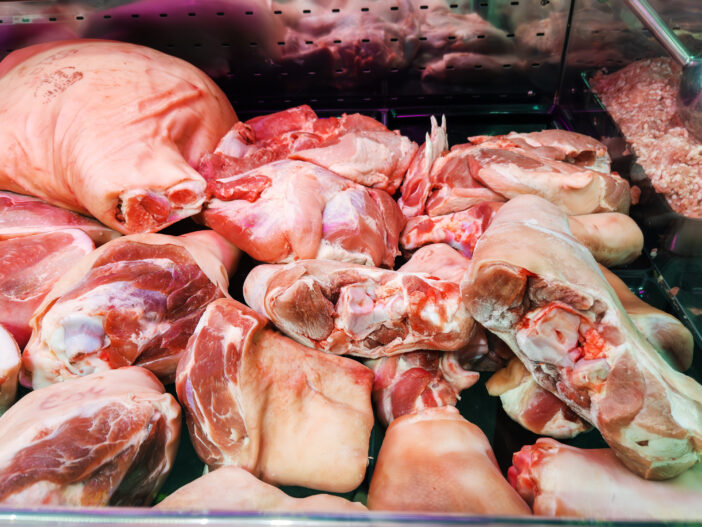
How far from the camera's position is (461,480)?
1.12 metres

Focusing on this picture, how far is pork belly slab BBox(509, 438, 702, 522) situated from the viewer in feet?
3.41

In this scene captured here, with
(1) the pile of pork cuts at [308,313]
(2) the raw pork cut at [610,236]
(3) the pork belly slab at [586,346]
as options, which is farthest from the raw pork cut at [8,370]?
(2) the raw pork cut at [610,236]

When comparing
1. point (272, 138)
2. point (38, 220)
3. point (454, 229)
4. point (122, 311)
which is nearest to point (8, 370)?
point (122, 311)

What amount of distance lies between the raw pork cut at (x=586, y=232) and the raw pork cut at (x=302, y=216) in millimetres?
164

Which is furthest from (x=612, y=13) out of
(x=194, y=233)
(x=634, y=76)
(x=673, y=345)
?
(x=194, y=233)

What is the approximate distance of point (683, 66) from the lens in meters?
1.52

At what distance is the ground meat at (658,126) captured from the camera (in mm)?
1748

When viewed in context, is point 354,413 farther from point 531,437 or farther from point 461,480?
point 531,437

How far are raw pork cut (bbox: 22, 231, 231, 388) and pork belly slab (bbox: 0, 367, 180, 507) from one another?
82 millimetres

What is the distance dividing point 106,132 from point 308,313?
0.94 meters

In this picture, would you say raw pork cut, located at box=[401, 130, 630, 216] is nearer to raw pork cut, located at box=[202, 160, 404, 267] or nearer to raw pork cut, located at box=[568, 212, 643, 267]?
raw pork cut, located at box=[568, 212, 643, 267]

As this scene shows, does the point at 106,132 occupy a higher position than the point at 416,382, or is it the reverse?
the point at 106,132

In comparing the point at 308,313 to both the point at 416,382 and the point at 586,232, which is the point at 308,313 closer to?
the point at 416,382

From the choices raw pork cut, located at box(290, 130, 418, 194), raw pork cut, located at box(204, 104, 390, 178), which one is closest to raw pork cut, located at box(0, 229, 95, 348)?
raw pork cut, located at box(204, 104, 390, 178)
